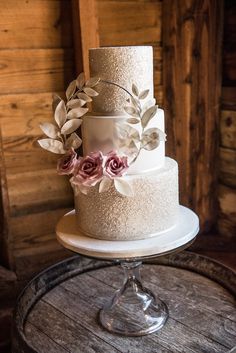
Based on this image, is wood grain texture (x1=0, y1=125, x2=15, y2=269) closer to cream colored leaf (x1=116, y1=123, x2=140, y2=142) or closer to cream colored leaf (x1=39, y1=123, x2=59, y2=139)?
cream colored leaf (x1=39, y1=123, x2=59, y2=139)

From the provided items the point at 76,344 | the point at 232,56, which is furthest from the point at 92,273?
the point at 232,56

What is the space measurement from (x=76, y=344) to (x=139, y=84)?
0.63m

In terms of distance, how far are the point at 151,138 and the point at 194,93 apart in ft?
2.94

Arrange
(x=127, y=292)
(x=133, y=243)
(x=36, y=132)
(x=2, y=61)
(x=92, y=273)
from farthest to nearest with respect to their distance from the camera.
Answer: (x=36, y=132), (x=2, y=61), (x=92, y=273), (x=127, y=292), (x=133, y=243)

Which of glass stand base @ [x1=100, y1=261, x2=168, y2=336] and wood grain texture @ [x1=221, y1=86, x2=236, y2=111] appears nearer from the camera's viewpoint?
glass stand base @ [x1=100, y1=261, x2=168, y2=336]

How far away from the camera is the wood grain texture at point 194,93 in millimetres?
1717

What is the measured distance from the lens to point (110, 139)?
999 mm

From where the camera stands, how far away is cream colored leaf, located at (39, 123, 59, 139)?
3.26 ft

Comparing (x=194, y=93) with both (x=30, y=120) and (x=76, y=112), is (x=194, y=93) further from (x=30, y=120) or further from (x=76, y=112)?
(x=76, y=112)

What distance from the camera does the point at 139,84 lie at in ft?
3.34

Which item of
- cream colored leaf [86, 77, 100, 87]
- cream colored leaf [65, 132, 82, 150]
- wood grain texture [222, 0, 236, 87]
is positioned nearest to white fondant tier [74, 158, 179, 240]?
cream colored leaf [65, 132, 82, 150]

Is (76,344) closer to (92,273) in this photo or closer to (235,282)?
(92,273)

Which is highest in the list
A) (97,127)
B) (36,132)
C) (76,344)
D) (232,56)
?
(232,56)

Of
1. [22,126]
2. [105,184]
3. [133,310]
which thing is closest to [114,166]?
[105,184]
